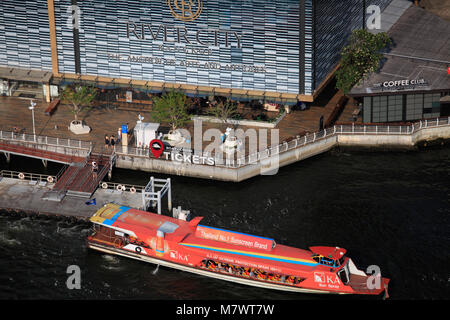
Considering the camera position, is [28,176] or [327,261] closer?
[327,261]

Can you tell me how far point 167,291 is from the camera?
318ft

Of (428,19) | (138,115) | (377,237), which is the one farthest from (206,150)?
(428,19)

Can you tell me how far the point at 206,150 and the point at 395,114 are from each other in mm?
28758

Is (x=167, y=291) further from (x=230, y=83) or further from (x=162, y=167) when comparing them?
(x=230, y=83)

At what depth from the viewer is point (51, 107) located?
134375mm

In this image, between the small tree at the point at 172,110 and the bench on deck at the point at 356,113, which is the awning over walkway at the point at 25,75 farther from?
the bench on deck at the point at 356,113

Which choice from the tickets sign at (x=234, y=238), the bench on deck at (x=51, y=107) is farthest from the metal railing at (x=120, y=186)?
the bench on deck at (x=51, y=107)

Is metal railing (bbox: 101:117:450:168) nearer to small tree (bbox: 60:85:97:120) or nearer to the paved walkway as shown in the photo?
the paved walkway

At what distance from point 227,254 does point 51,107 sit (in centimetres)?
4902

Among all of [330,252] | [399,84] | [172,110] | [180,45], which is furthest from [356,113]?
[330,252]

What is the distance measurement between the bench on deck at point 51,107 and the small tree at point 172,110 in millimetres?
16888

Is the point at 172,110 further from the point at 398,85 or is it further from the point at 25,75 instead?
the point at 398,85

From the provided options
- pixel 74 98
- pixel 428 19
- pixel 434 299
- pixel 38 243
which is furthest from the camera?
pixel 428 19

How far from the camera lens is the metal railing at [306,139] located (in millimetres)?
119625
